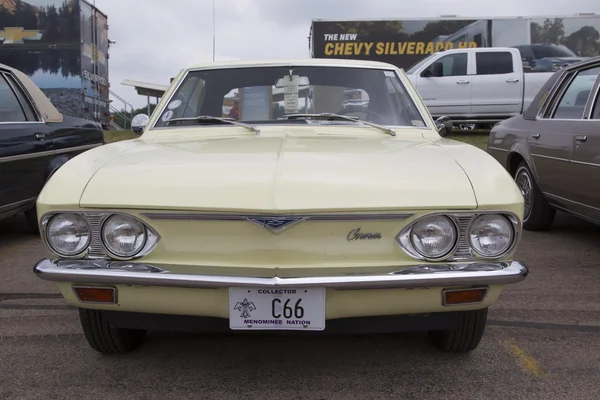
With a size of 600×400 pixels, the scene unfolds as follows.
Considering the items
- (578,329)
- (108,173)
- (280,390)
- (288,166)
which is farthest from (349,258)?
(578,329)

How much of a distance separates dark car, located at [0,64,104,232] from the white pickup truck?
7.99 m

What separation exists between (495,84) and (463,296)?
10798 millimetres

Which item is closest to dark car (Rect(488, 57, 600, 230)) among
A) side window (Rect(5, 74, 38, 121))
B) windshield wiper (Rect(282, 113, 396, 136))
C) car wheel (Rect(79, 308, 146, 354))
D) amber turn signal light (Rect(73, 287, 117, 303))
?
windshield wiper (Rect(282, 113, 396, 136))

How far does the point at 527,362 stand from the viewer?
257 cm

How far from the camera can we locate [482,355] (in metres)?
2.64

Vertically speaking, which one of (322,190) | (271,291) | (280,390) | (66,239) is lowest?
(280,390)

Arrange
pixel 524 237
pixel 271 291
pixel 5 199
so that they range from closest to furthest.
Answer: pixel 271 291, pixel 5 199, pixel 524 237

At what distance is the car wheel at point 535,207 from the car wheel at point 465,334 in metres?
2.92

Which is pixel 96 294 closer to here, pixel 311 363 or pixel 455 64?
pixel 311 363

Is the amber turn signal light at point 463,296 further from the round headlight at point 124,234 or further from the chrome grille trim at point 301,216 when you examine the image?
the round headlight at point 124,234

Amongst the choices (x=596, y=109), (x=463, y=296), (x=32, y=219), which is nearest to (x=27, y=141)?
(x=32, y=219)

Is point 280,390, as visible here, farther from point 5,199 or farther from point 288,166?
point 5,199

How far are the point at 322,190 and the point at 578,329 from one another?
1845 mm

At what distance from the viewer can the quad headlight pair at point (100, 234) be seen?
6.83 ft
